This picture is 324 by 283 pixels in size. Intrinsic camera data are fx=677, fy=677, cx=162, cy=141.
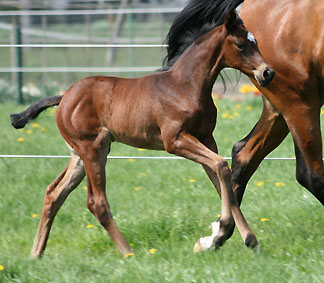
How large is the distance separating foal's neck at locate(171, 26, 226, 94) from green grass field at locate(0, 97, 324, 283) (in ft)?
3.13

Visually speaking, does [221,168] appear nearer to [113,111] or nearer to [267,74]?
[267,74]

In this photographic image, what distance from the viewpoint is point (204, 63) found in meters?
3.79

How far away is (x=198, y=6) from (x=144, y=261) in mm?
1624

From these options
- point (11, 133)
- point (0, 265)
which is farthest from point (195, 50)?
point (11, 133)

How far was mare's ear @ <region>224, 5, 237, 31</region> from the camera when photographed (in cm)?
361

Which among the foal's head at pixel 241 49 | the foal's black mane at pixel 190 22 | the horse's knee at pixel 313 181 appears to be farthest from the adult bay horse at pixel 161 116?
the horse's knee at pixel 313 181

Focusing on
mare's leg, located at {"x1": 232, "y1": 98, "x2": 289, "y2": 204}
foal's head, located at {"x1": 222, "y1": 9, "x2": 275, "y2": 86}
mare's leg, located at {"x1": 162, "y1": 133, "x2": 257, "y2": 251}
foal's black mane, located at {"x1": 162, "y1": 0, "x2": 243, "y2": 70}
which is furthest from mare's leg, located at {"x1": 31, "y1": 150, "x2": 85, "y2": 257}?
foal's head, located at {"x1": 222, "y1": 9, "x2": 275, "y2": 86}

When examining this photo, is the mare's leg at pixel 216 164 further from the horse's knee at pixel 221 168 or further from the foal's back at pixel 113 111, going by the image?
the foal's back at pixel 113 111

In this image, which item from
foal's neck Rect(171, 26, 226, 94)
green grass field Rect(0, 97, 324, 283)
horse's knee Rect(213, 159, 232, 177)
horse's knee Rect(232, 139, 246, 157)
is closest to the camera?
green grass field Rect(0, 97, 324, 283)

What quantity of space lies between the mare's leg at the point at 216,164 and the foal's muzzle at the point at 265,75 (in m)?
0.47

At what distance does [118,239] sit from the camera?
395 centimetres

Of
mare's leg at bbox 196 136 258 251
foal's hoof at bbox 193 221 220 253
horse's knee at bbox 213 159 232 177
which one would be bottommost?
foal's hoof at bbox 193 221 220 253

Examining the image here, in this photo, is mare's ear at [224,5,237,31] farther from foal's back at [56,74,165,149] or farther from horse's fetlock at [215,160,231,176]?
horse's fetlock at [215,160,231,176]

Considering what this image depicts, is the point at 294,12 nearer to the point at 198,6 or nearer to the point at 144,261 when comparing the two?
the point at 198,6
